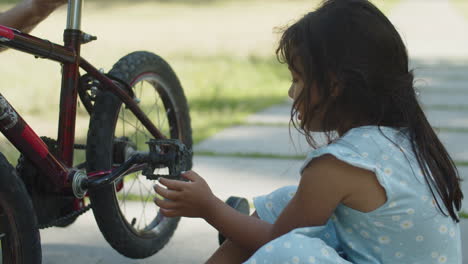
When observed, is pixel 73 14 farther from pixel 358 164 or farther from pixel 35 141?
pixel 358 164

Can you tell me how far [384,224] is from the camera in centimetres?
189

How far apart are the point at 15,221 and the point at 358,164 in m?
0.86

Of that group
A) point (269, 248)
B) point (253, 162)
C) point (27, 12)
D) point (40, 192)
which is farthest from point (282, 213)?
point (253, 162)

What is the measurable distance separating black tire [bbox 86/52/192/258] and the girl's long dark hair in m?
0.76

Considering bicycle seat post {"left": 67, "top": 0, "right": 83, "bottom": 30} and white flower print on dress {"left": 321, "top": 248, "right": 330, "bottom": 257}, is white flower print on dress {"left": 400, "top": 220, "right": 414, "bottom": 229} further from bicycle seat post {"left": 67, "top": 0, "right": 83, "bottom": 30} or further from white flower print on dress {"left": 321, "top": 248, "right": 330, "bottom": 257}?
bicycle seat post {"left": 67, "top": 0, "right": 83, "bottom": 30}

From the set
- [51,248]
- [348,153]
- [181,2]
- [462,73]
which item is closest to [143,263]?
[51,248]

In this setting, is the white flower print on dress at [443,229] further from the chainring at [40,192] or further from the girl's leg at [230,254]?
the chainring at [40,192]

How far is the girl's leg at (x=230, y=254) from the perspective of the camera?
2.21m

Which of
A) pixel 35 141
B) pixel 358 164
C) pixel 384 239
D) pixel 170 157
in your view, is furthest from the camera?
pixel 170 157

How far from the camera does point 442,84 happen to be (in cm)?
755

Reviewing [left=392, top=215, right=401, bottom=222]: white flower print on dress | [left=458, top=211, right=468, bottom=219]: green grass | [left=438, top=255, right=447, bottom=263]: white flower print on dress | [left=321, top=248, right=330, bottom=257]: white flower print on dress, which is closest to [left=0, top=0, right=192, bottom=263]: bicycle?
[left=321, top=248, right=330, bottom=257]: white flower print on dress

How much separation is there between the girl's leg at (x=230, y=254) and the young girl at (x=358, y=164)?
0.21 metres

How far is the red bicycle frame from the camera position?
211 centimetres

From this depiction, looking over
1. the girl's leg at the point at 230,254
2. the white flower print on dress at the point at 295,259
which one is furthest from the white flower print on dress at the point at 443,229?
the girl's leg at the point at 230,254
